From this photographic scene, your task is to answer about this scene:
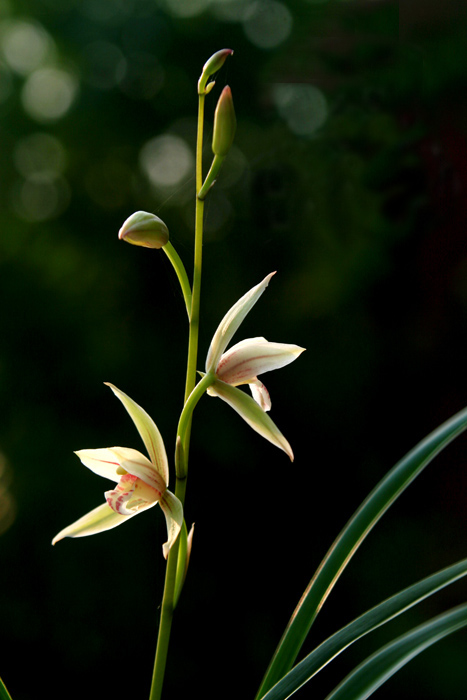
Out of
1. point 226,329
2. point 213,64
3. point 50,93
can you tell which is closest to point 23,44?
point 50,93

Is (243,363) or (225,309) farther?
(225,309)

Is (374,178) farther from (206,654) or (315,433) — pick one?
(206,654)

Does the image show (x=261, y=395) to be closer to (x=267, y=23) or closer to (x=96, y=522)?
(x=96, y=522)

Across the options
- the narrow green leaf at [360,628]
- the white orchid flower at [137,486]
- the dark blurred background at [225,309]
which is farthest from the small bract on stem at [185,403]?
the dark blurred background at [225,309]

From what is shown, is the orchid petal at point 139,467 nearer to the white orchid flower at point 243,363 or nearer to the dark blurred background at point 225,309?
the white orchid flower at point 243,363

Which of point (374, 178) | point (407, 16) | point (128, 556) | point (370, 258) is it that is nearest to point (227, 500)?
point (128, 556)

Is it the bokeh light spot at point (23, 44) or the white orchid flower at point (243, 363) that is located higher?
the bokeh light spot at point (23, 44)
